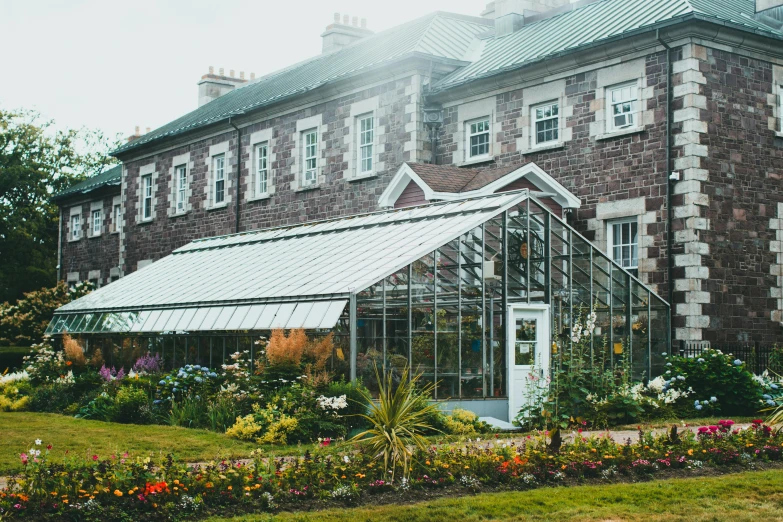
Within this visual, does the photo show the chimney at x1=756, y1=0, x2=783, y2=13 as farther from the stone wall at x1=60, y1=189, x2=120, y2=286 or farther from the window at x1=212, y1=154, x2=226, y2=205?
the stone wall at x1=60, y1=189, x2=120, y2=286

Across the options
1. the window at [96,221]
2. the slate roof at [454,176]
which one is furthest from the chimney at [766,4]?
the window at [96,221]

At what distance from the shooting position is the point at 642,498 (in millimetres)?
9578

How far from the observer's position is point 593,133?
22359mm

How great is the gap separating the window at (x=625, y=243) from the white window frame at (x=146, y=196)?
73.0 feet

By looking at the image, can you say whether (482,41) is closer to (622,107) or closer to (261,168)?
(622,107)

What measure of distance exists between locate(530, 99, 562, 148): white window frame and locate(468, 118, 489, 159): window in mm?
1584

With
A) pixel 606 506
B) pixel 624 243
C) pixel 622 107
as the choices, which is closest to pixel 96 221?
pixel 622 107

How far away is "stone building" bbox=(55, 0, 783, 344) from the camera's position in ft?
67.4

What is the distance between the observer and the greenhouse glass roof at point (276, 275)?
16.8 m

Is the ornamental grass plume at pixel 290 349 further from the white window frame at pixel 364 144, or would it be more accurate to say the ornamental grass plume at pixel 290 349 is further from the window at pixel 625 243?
the white window frame at pixel 364 144

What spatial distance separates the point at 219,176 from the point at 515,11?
39.8 feet

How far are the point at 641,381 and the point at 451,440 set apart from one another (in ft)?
20.9

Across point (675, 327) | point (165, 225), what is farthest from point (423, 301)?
point (165, 225)

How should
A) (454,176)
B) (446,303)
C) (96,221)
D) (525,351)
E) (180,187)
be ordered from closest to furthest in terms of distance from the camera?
(446,303) < (525,351) < (454,176) < (180,187) < (96,221)
